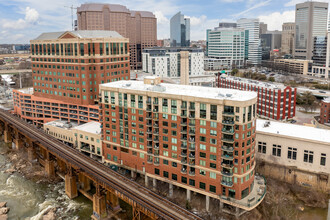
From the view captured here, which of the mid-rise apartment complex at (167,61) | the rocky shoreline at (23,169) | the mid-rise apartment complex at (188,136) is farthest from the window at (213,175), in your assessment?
the mid-rise apartment complex at (167,61)

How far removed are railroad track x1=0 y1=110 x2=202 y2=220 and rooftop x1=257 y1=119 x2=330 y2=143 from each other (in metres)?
31.7

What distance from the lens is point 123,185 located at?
5812cm

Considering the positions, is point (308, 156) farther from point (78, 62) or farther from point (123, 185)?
point (78, 62)

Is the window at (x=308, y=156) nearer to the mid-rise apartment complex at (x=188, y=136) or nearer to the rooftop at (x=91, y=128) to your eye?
the mid-rise apartment complex at (x=188, y=136)

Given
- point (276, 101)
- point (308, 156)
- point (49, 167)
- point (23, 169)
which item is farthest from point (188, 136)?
point (276, 101)

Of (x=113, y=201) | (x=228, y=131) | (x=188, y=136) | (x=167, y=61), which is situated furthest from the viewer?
(x=167, y=61)

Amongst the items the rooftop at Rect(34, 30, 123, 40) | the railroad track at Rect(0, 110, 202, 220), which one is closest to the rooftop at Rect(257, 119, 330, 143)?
the railroad track at Rect(0, 110, 202, 220)

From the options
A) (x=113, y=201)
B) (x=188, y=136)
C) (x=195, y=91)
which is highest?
(x=195, y=91)

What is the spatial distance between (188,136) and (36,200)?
38.0m

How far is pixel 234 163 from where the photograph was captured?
53688 millimetres

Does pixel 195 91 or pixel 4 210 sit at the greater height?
pixel 195 91

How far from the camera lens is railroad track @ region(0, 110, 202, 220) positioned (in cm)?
4944

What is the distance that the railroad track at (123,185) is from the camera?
49.4 meters

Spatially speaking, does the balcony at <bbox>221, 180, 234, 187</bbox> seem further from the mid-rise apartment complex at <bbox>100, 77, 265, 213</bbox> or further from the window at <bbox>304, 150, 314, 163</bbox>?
Result: the window at <bbox>304, 150, 314, 163</bbox>
